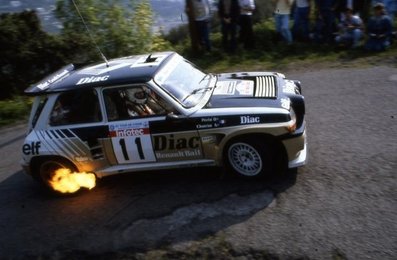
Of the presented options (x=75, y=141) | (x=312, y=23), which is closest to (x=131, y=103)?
(x=75, y=141)

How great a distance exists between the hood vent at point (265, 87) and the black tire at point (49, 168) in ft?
9.50

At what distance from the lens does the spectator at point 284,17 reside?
13.0 m

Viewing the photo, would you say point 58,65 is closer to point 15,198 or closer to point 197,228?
point 15,198

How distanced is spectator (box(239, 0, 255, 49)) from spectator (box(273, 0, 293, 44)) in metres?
0.73

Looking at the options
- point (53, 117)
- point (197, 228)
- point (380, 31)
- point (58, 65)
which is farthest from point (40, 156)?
point (380, 31)

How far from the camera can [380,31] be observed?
12008 millimetres

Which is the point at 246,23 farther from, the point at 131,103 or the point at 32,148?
the point at 32,148

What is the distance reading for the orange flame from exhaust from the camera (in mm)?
7094

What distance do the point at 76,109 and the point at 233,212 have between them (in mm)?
2647

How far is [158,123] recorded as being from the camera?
642 cm

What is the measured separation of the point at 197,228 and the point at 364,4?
34.5 feet

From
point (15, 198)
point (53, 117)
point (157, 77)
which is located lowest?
point (15, 198)

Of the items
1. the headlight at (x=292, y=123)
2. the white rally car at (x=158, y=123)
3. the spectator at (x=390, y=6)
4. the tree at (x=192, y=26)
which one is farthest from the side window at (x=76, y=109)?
the spectator at (x=390, y=6)

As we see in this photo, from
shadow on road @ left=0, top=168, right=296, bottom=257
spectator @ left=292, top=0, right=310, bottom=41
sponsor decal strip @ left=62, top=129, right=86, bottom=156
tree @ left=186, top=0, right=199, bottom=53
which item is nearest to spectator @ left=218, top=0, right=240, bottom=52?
tree @ left=186, top=0, right=199, bottom=53
